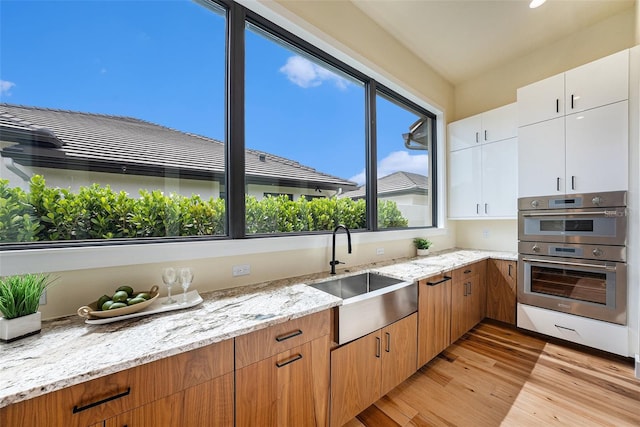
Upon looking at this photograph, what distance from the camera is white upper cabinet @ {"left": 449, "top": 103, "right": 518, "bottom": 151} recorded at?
2801mm

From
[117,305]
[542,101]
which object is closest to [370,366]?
[117,305]

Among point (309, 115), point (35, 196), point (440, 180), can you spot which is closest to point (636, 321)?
point (440, 180)

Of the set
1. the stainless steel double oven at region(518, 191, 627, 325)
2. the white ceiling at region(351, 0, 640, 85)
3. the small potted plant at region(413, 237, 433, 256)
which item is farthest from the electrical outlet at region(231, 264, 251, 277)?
the stainless steel double oven at region(518, 191, 627, 325)

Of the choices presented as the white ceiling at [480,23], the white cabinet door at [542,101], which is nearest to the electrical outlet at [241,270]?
the white ceiling at [480,23]

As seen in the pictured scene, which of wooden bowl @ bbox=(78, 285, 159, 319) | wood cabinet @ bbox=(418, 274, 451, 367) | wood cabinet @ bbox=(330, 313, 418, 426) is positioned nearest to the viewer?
wooden bowl @ bbox=(78, 285, 159, 319)

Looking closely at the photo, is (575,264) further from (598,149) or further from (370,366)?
(370,366)

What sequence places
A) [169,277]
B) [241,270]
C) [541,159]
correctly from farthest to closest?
[541,159]
[241,270]
[169,277]

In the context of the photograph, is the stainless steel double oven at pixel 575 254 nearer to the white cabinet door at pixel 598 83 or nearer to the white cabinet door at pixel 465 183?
the white cabinet door at pixel 465 183

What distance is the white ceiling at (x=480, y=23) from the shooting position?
2275 millimetres

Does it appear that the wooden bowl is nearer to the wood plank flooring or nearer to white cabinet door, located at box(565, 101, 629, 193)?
the wood plank flooring

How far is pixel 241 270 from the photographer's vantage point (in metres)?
1.64

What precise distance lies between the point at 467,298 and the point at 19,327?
3105mm

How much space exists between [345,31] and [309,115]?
81 centimetres

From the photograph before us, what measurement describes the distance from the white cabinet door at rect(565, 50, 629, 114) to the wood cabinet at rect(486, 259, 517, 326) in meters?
1.62
